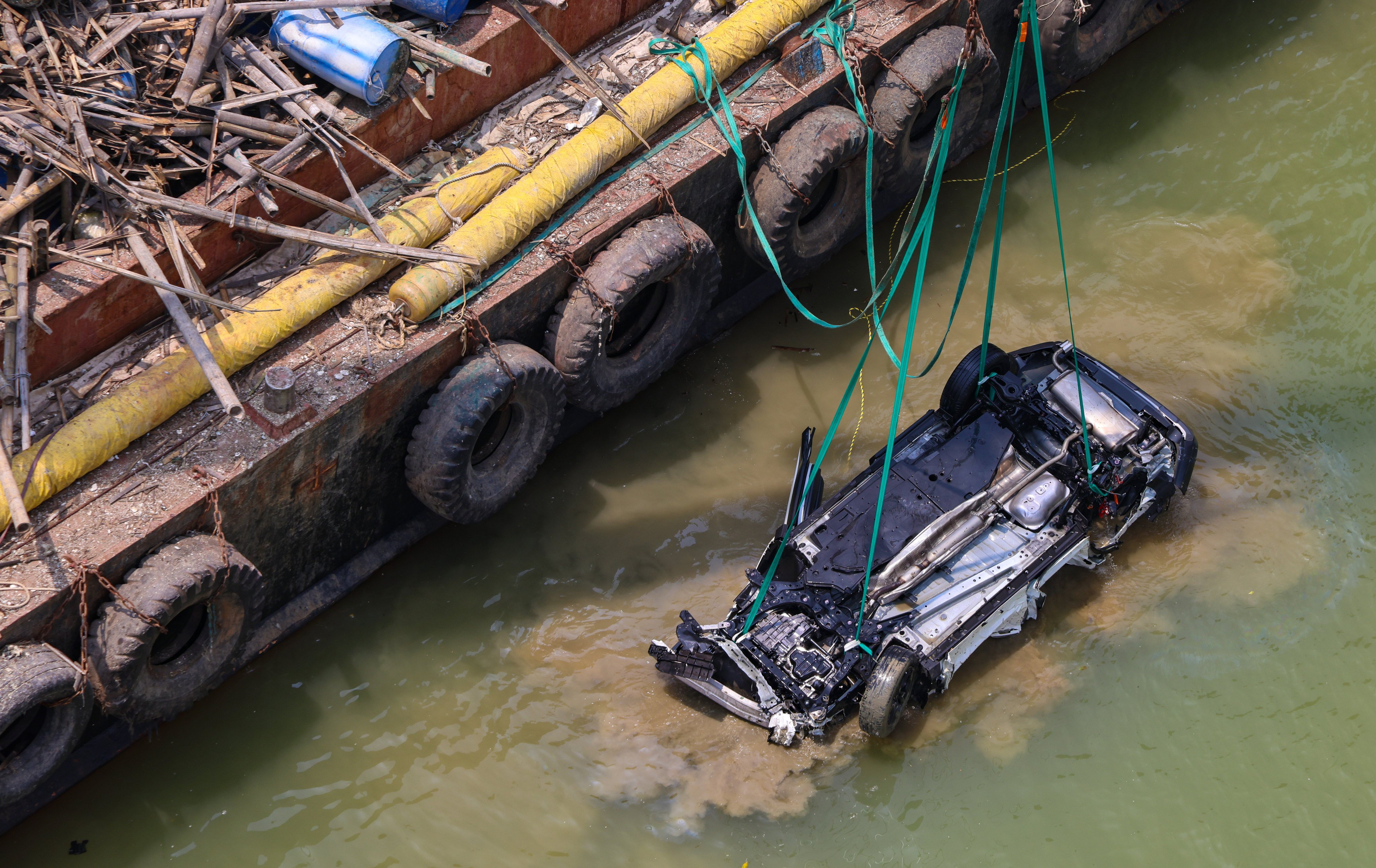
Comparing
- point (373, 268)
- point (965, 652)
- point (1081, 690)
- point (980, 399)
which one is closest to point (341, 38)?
point (373, 268)

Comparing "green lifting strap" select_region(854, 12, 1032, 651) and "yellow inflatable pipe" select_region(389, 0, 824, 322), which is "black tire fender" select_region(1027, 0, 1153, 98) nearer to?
"yellow inflatable pipe" select_region(389, 0, 824, 322)

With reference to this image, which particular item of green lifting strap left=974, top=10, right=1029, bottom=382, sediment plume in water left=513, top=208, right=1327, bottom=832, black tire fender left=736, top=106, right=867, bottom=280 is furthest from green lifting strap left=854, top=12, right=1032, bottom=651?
black tire fender left=736, top=106, right=867, bottom=280

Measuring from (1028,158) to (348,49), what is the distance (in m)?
6.39

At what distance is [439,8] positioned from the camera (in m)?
9.38

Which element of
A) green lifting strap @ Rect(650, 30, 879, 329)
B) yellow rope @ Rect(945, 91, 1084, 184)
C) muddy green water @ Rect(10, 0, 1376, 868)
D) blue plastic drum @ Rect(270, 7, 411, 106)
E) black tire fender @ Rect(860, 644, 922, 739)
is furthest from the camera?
yellow rope @ Rect(945, 91, 1084, 184)

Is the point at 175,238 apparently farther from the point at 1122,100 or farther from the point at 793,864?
the point at 1122,100

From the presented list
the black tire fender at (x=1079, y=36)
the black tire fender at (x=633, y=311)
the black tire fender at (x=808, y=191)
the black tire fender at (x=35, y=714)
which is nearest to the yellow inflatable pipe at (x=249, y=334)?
the black tire fender at (x=35, y=714)

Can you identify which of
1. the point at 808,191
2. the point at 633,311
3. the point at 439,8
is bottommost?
the point at 633,311

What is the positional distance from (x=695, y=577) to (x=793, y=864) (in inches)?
88.9

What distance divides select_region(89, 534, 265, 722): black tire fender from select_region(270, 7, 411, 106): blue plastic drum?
339 centimetres

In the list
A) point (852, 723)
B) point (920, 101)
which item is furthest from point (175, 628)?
point (920, 101)

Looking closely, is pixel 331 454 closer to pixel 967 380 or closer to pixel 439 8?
pixel 439 8

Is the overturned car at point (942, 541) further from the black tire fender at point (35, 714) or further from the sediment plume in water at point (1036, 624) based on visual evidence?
the black tire fender at point (35, 714)

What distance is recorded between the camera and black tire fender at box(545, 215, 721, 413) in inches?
352
